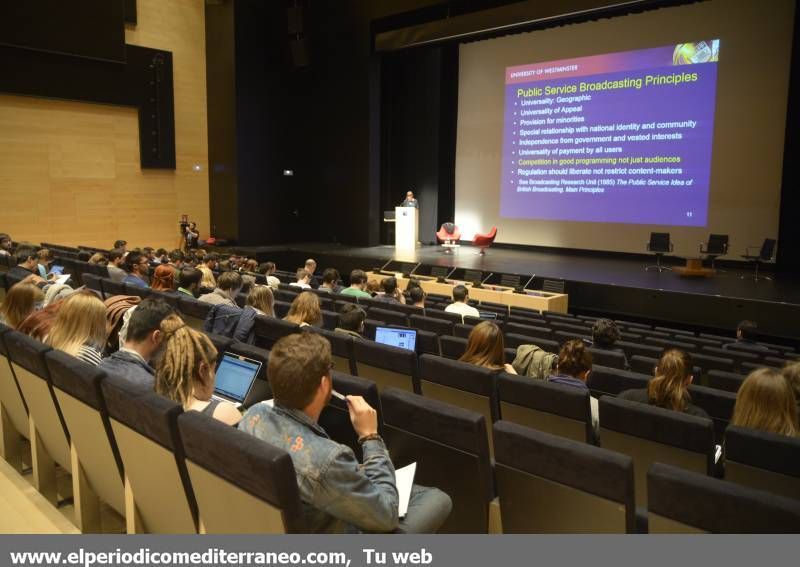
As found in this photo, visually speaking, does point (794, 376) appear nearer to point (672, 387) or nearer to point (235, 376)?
point (672, 387)

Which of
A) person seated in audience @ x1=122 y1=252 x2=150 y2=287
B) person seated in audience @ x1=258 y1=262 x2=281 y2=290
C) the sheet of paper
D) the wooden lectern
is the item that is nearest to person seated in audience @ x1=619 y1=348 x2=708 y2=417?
the sheet of paper

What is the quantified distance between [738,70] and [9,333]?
12.3 metres

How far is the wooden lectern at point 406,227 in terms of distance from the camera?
14.0 m

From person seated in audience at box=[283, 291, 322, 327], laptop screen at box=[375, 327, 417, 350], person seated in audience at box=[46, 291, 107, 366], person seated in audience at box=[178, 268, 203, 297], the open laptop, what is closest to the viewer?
the open laptop

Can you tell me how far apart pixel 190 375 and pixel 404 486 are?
90 centimetres

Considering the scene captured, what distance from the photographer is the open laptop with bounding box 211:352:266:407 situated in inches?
112

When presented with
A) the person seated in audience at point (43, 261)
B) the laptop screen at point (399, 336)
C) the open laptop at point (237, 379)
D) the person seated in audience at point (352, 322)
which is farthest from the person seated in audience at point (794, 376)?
the person seated in audience at point (43, 261)

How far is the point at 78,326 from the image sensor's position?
117 inches

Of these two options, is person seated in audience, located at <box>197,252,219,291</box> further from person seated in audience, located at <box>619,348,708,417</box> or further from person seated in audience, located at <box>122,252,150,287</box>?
person seated in audience, located at <box>619,348,708,417</box>

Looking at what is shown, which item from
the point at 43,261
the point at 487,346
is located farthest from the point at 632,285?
the point at 43,261

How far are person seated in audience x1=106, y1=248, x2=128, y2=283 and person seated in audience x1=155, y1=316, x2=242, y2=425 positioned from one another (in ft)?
15.5

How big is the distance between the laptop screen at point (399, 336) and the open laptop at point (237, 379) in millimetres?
1892

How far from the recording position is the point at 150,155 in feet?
47.6

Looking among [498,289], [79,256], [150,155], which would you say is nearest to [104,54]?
[150,155]
